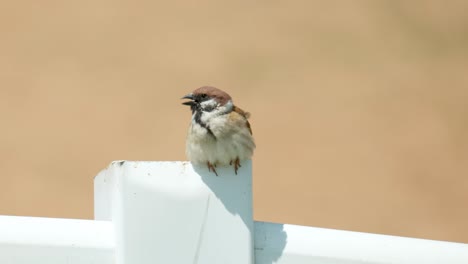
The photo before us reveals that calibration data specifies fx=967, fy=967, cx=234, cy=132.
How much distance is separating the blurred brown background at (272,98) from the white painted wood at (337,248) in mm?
7427

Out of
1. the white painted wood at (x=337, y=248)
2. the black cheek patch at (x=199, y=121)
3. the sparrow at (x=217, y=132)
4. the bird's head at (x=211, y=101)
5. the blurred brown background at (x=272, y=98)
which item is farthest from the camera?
the blurred brown background at (x=272, y=98)

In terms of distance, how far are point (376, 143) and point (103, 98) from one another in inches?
136

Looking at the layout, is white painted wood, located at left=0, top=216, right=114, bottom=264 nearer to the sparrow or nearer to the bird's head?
the sparrow

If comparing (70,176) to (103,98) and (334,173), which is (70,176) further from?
(334,173)

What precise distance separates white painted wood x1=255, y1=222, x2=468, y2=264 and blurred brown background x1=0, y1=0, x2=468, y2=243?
24.4ft

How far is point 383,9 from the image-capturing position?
48.0 feet

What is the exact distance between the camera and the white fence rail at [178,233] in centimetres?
227

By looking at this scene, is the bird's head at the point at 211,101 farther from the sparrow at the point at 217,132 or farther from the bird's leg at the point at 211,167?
the bird's leg at the point at 211,167

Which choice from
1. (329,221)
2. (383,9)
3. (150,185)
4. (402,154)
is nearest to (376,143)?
(402,154)

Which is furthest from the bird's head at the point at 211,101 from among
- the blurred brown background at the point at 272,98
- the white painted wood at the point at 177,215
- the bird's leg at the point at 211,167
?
the blurred brown background at the point at 272,98

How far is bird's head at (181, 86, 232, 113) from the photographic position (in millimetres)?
3105

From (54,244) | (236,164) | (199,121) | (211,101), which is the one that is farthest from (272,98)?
(54,244)

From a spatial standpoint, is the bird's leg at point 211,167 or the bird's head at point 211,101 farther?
the bird's head at point 211,101

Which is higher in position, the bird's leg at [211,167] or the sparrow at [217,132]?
the sparrow at [217,132]
